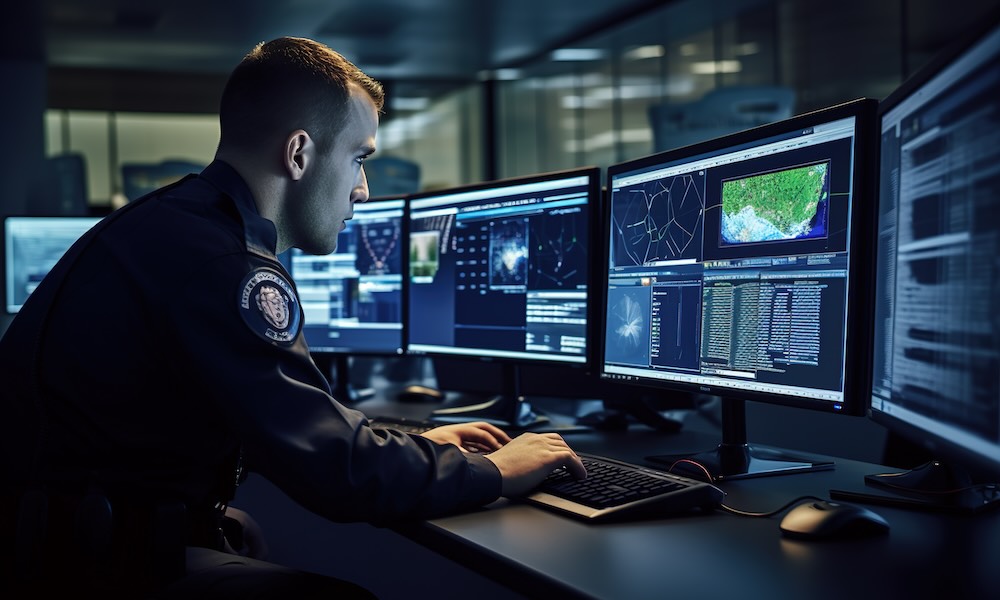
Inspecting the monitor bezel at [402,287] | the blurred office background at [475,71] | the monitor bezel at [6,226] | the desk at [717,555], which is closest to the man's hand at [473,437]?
the desk at [717,555]

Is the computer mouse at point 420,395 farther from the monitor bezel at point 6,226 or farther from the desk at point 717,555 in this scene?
the monitor bezel at point 6,226

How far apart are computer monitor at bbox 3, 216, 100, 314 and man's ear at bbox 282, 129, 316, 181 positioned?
218 cm

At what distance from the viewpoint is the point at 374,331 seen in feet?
7.98

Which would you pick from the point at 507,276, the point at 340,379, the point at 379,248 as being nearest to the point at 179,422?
the point at 507,276

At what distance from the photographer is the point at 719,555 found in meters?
1.00

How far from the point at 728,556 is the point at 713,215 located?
616mm

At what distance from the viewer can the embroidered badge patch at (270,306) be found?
1103 millimetres

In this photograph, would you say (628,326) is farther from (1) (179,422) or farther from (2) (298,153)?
(1) (179,422)

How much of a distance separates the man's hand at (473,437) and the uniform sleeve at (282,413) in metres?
0.36

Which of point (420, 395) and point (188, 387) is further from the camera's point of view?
point (420, 395)

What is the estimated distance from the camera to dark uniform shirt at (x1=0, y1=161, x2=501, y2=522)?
3.59 feet

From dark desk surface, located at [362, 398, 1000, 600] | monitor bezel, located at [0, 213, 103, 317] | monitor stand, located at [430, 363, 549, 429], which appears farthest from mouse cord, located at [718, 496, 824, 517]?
monitor bezel, located at [0, 213, 103, 317]

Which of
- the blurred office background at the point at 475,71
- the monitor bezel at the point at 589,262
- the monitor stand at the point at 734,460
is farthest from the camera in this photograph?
the blurred office background at the point at 475,71

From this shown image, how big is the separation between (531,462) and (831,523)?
41 centimetres
